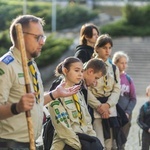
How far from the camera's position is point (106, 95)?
7207mm

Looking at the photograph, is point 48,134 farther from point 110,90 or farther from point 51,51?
point 51,51

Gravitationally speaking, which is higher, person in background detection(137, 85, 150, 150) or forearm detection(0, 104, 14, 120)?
forearm detection(0, 104, 14, 120)

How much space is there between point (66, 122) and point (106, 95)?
1.45 meters

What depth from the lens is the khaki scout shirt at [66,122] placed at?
5.81 meters

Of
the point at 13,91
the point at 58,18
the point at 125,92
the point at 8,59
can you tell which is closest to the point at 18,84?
the point at 13,91

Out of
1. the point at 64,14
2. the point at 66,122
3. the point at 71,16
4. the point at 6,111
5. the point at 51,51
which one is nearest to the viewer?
the point at 6,111

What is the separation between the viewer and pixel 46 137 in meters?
6.25

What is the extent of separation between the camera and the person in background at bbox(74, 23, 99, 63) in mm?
7203

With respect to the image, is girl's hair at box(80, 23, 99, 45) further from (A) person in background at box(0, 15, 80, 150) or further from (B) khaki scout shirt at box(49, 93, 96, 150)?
(A) person in background at box(0, 15, 80, 150)

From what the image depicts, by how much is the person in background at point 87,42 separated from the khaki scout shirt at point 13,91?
103 inches

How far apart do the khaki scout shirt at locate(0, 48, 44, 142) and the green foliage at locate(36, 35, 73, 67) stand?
19.4 metres

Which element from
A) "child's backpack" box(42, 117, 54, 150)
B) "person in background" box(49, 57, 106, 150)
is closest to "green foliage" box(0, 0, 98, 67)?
"child's backpack" box(42, 117, 54, 150)

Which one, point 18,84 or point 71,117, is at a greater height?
point 18,84

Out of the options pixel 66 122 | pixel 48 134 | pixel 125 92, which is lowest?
pixel 125 92
